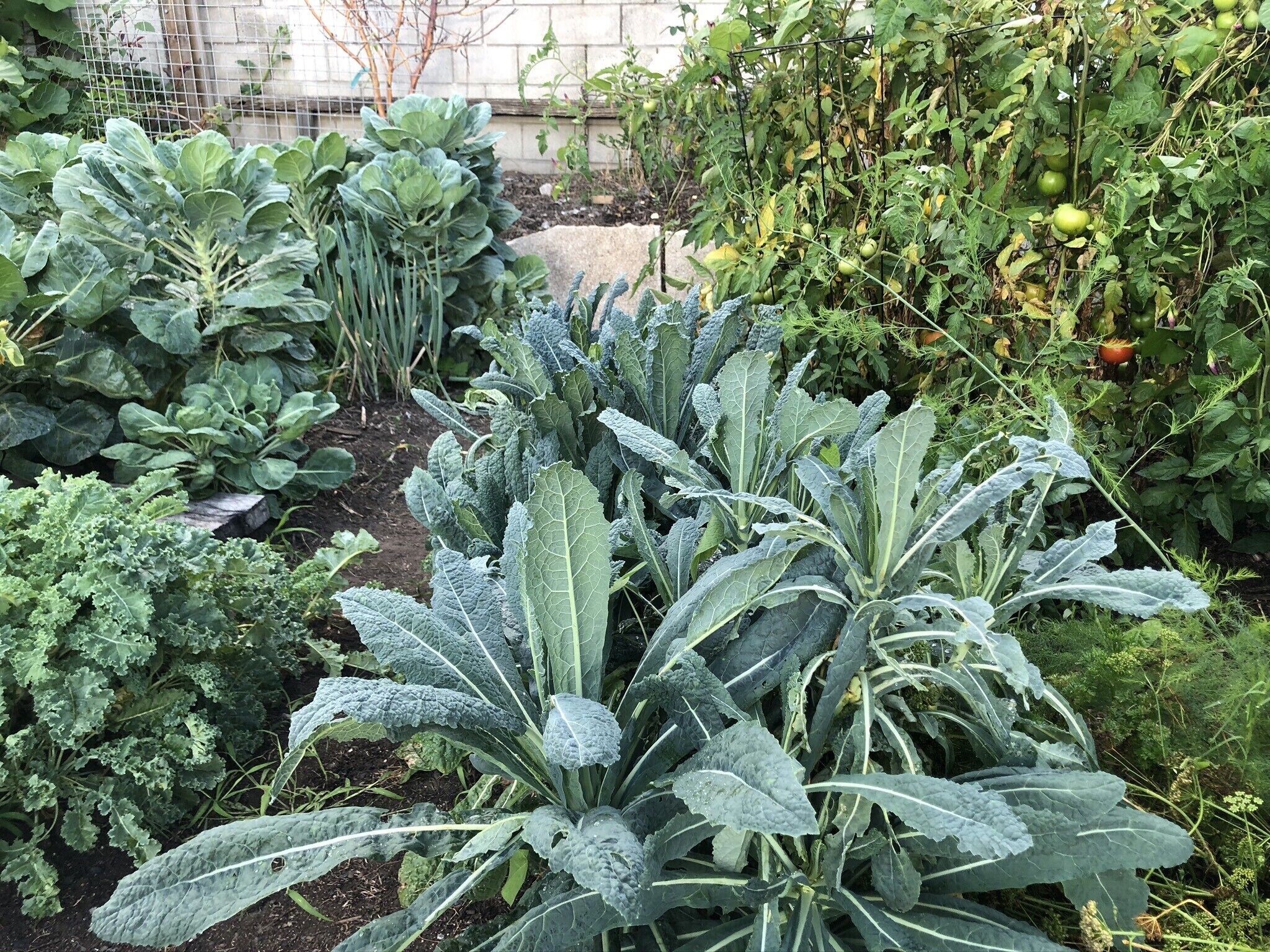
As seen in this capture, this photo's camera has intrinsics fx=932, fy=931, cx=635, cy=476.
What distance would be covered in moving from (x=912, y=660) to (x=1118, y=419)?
3.66ft

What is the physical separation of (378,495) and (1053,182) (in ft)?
7.81

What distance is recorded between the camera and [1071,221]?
6.48 ft

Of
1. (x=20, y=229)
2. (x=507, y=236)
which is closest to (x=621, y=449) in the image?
(x=20, y=229)

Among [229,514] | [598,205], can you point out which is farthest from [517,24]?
[229,514]

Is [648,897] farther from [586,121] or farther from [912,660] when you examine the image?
[586,121]

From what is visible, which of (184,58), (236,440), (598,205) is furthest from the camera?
(184,58)

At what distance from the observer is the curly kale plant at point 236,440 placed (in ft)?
A: 9.37

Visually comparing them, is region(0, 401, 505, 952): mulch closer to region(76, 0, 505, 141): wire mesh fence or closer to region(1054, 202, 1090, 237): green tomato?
region(1054, 202, 1090, 237): green tomato

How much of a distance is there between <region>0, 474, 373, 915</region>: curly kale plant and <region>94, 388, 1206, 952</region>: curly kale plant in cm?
56

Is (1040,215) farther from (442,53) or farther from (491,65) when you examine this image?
(442,53)

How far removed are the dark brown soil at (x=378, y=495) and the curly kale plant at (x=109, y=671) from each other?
26.9 inches

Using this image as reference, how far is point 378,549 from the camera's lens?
268cm

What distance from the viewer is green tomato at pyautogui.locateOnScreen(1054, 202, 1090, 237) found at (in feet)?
6.47

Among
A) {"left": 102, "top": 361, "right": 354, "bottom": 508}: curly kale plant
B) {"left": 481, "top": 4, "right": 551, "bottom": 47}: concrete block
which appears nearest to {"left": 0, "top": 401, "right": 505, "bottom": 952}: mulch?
{"left": 102, "top": 361, "right": 354, "bottom": 508}: curly kale plant
